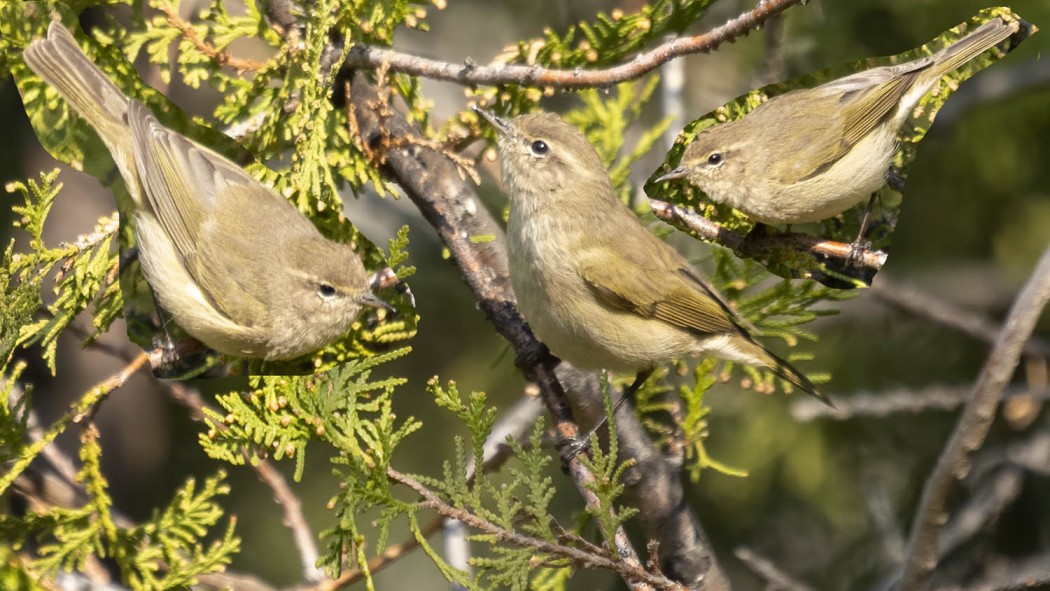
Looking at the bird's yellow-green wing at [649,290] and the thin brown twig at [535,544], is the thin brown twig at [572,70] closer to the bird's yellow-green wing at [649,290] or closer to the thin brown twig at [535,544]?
the bird's yellow-green wing at [649,290]

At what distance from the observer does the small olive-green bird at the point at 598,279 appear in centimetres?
274

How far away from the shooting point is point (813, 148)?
190 centimetres

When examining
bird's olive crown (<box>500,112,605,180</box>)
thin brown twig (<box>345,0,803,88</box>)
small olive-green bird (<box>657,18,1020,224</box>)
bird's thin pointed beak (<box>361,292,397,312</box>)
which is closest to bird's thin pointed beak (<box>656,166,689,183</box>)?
small olive-green bird (<box>657,18,1020,224</box>)

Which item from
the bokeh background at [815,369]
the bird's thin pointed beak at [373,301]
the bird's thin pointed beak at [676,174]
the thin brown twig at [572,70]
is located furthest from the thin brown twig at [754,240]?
the bokeh background at [815,369]

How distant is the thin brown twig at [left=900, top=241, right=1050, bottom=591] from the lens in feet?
7.98

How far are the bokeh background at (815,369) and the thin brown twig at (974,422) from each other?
5.69 ft

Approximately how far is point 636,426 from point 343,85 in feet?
4.17

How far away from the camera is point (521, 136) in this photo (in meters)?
2.65

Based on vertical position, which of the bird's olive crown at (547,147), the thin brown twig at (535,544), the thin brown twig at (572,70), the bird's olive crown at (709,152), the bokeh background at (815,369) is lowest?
the bokeh background at (815,369)

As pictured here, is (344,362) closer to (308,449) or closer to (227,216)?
(227,216)

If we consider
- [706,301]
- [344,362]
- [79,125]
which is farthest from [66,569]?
[706,301]

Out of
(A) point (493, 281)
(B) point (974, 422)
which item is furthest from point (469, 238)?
(B) point (974, 422)

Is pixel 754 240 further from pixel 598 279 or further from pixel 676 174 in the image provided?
pixel 598 279

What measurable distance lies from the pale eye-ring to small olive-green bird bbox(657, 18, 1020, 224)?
0.65 meters
